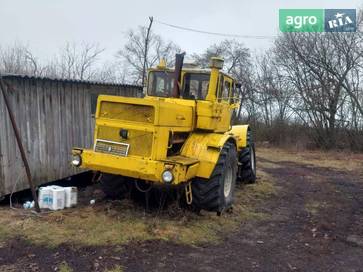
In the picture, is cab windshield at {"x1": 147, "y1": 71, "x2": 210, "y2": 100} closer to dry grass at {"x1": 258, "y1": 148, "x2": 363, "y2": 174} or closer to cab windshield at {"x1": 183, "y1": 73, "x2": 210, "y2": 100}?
cab windshield at {"x1": 183, "y1": 73, "x2": 210, "y2": 100}

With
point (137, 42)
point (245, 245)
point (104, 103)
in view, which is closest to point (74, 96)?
point (104, 103)

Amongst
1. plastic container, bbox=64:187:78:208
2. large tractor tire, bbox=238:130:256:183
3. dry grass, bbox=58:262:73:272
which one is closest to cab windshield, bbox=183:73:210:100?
plastic container, bbox=64:187:78:208

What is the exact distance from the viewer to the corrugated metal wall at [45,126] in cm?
786

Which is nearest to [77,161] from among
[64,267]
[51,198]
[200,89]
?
[51,198]

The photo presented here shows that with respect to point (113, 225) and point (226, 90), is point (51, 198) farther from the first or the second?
point (226, 90)

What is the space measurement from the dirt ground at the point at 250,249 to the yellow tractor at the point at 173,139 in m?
0.81

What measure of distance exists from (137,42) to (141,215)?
112 feet

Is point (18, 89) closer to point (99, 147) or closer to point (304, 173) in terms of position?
point (99, 147)

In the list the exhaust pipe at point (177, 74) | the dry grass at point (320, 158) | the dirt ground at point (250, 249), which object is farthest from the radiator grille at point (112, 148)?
the dry grass at point (320, 158)

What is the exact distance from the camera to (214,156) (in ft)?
23.6

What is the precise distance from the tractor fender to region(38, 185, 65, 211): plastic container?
6.96ft

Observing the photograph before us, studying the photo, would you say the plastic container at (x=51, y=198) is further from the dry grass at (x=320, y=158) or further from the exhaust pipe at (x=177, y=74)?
the dry grass at (x=320, y=158)

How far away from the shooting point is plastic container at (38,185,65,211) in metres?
7.46

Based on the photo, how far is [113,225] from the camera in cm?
661
